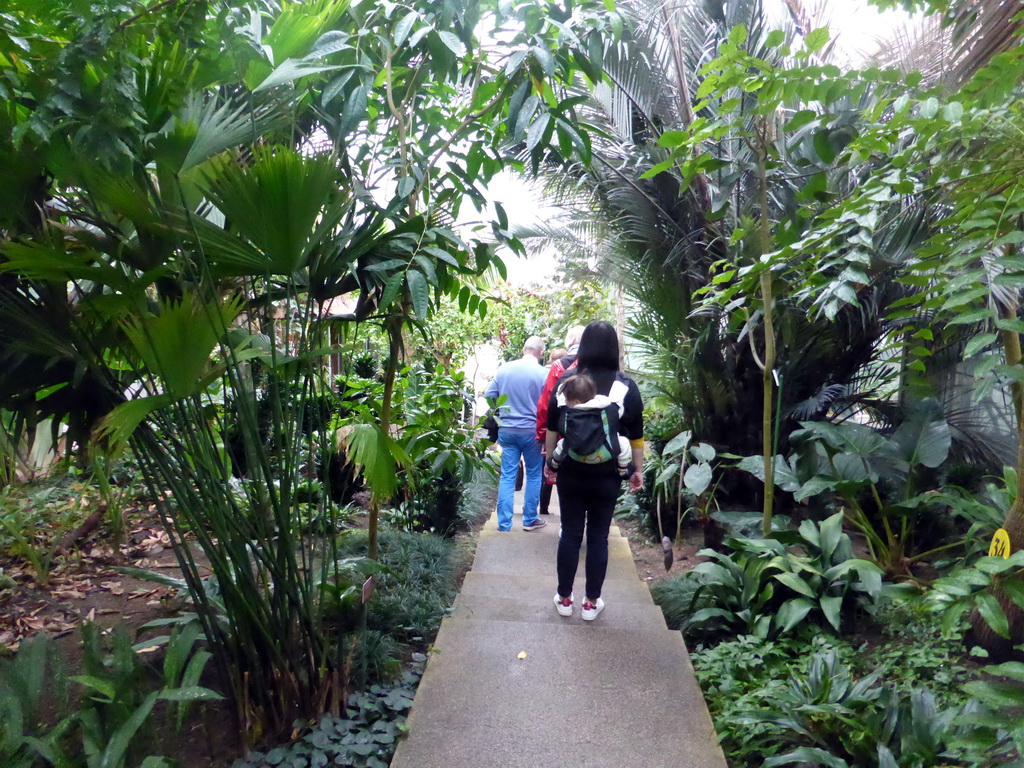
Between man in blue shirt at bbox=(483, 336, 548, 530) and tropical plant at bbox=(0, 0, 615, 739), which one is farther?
man in blue shirt at bbox=(483, 336, 548, 530)

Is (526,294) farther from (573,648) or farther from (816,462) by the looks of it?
(573,648)

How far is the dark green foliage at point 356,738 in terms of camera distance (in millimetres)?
2201

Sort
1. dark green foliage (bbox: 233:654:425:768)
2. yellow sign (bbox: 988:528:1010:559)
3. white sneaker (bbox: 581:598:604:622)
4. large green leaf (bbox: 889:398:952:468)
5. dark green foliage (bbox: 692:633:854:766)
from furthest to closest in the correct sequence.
Answer: large green leaf (bbox: 889:398:952:468) → white sneaker (bbox: 581:598:604:622) → yellow sign (bbox: 988:528:1010:559) → dark green foliage (bbox: 692:633:854:766) → dark green foliage (bbox: 233:654:425:768)

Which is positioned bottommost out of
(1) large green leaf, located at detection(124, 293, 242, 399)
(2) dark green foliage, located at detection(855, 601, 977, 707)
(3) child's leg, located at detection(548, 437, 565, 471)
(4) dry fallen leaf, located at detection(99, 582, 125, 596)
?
(4) dry fallen leaf, located at detection(99, 582, 125, 596)

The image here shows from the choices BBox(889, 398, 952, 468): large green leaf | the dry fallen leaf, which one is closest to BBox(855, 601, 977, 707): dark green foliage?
BBox(889, 398, 952, 468): large green leaf

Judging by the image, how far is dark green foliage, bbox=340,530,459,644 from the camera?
125 inches

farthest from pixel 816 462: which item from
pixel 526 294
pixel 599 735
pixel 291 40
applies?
pixel 526 294

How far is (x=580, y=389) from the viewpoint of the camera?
3184 millimetres

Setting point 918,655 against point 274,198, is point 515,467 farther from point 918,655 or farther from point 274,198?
point 274,198

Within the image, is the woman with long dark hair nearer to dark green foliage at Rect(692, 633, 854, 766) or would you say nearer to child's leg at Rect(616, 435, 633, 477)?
child's leg at Rect(616, 435, 633, 477)

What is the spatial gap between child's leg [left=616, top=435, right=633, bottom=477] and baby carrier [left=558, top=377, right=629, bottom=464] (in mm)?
34

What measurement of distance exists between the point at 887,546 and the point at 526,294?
12.4 m

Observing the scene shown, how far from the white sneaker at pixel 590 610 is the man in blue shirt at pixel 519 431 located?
1.67 m

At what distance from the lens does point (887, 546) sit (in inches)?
153
